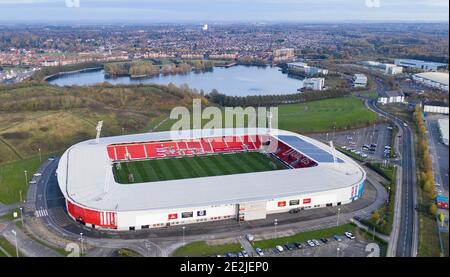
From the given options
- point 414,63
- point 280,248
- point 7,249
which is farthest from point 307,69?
point 7,249

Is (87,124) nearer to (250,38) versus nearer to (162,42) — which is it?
(162,42)

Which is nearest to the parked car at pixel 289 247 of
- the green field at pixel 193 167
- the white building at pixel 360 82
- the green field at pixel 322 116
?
the green field at pixel 193 167

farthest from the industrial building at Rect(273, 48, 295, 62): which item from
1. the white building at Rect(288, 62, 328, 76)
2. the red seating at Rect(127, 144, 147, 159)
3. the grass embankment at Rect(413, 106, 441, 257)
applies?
the red seating at Rect(127, 144, 147, 159)

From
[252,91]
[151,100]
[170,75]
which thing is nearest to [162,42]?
[170,75]

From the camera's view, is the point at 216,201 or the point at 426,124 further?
the point at 426,124

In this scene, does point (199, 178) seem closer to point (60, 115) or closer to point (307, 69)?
point (60, 115)

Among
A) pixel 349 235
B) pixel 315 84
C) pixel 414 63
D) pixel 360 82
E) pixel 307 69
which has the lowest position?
pixel 349 235
